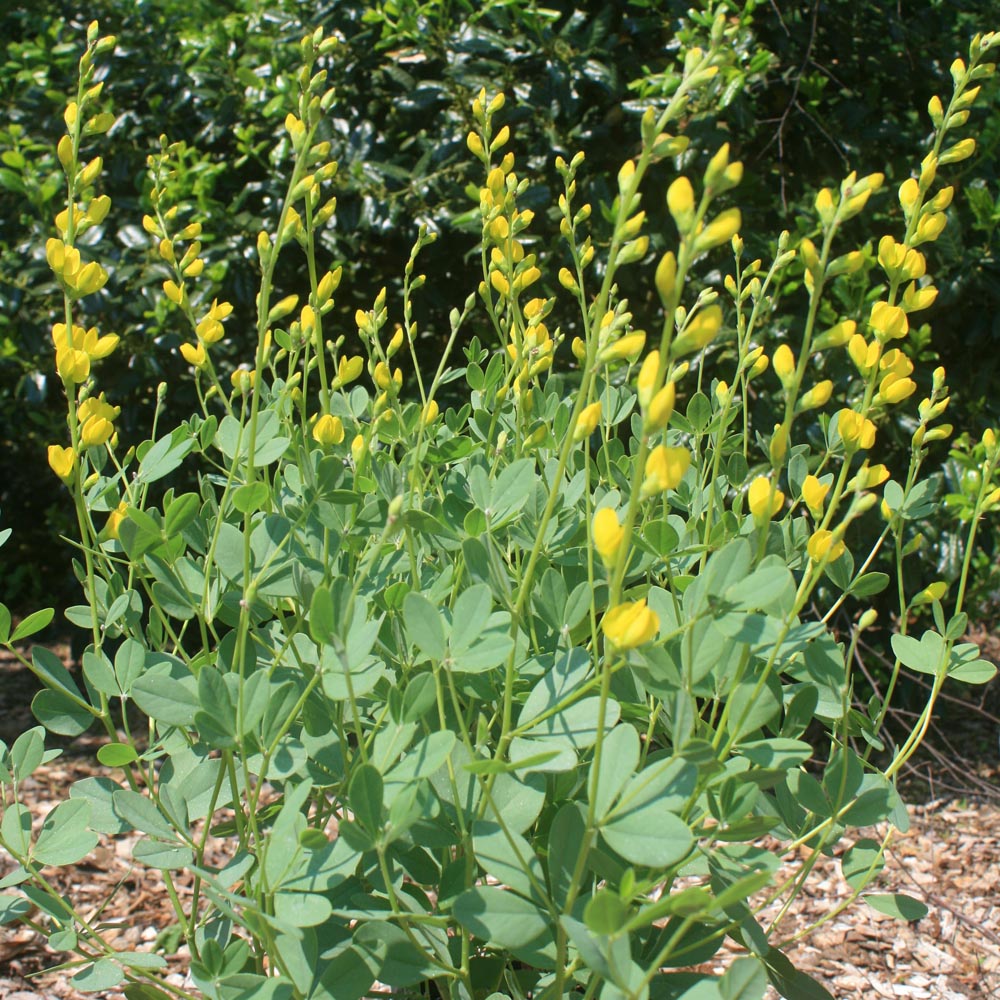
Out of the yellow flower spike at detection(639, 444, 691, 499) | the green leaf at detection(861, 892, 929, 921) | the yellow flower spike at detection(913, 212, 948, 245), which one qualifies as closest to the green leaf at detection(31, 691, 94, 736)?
the yellow flower spike at detection(639, 444, 691, 499)

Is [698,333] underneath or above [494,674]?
above

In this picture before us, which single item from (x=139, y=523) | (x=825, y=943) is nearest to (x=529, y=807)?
(x=139, y=523)

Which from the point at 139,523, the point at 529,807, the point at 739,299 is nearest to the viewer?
the point at 529,807

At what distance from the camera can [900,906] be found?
969mm

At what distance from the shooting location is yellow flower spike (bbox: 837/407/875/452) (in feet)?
2.89

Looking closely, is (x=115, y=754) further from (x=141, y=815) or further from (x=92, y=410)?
(x=92, y=410)

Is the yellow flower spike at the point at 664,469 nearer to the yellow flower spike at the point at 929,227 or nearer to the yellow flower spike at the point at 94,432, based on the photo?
the yellow flower spike at the point at 929,227

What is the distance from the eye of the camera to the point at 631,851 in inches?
30.0

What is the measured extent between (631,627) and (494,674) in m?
0.44

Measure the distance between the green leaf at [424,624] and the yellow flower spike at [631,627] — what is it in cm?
19

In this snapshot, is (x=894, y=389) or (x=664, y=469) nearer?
(x=664, y=469)

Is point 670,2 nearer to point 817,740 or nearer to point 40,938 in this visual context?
point 817,740

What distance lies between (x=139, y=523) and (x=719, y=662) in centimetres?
56

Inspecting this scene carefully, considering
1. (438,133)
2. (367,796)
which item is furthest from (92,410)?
(438,133)
